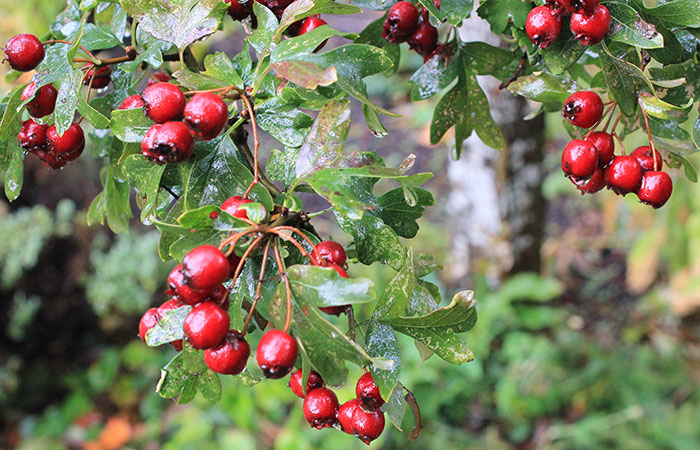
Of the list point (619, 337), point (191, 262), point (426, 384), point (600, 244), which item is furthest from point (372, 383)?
point (600, 244)

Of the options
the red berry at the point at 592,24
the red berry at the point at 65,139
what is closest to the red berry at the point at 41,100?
the red berry at the point at 65,139

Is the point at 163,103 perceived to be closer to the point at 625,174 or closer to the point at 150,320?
the point at 150,320

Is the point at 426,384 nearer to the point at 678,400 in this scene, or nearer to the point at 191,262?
the point at 678,400

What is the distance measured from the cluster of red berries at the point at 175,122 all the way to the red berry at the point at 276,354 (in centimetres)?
17

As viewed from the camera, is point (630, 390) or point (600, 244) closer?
point (630, 390)

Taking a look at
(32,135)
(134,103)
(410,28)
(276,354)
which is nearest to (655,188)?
(410,28)

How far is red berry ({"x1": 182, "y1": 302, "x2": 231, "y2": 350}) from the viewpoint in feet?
1.49

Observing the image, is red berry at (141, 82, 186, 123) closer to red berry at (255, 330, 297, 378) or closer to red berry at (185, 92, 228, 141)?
red berry at (185, 92, 228, 141)

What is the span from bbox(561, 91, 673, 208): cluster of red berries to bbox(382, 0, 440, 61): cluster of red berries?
182 millimetres

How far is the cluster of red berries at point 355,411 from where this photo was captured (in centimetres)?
53

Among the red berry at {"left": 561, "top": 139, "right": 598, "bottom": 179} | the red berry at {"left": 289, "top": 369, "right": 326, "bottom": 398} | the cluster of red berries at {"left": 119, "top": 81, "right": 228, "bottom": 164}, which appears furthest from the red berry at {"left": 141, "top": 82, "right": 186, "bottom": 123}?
the red berry at {"left": 561, "top": 139, "right": 598, "bottom": 179}

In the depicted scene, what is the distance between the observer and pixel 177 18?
0.57 m

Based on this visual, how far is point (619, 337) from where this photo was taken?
264 cm

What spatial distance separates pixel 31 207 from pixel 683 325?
9.52 ft
